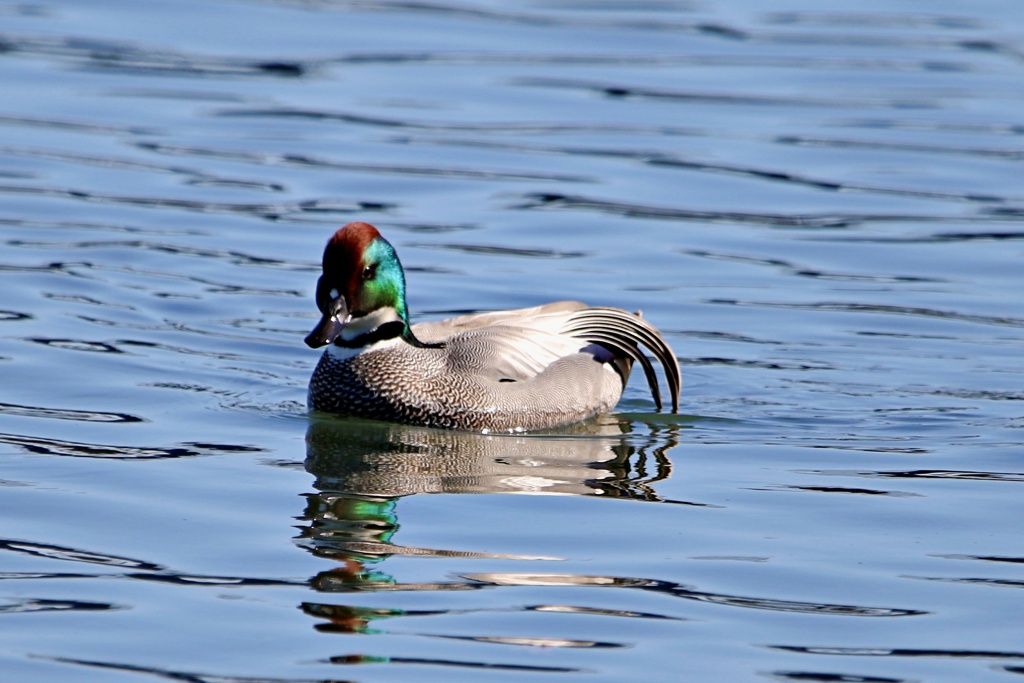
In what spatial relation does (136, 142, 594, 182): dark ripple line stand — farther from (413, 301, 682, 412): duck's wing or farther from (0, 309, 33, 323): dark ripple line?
(413, 301, 682, 412): duck's wing

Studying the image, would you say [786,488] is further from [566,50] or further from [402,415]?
[566,50]

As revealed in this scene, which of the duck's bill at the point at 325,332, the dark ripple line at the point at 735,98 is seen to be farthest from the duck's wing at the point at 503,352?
the dark ripple line at the point at 735,98

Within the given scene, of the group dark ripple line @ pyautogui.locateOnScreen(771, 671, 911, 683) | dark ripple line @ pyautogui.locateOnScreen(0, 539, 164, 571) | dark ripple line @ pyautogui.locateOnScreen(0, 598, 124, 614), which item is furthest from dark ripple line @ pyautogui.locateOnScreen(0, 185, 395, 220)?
dark ripple line @ pyautogui.locateOnScreen(771, 671, 911, 683)

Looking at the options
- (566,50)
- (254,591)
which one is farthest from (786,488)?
(566,50)

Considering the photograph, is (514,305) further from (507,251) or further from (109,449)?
(109,449)

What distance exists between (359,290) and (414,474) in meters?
1.45

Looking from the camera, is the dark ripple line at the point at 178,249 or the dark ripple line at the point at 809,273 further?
the dark ripple line at the point at 178,249

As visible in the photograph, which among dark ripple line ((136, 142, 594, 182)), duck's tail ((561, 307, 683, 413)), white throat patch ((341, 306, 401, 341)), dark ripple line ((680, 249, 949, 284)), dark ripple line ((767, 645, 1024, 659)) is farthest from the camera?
dark ripple line ((136, 142, 594, 182))

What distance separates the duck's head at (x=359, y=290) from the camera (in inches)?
386

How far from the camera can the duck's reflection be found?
7137mm

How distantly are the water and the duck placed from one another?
0.69ft

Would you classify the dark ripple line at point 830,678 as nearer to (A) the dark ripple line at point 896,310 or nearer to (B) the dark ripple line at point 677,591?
(B) the dark ripple line at point 677,591

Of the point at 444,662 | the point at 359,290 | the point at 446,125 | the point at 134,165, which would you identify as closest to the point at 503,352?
the point at 359,290

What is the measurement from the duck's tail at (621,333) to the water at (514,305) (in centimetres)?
32
